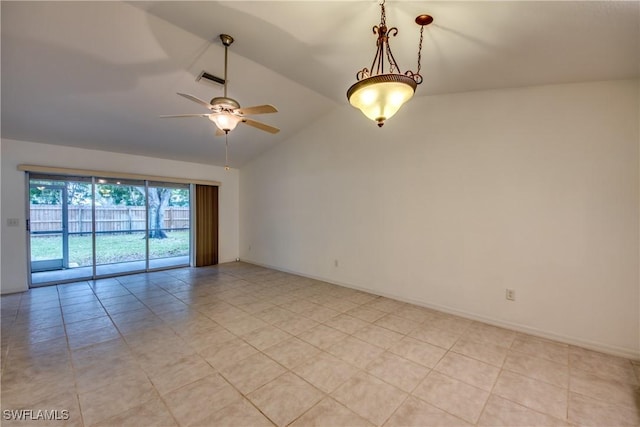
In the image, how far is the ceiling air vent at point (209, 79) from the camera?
3.19 m

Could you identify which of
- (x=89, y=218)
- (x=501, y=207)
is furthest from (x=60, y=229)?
(x=501, y=207)

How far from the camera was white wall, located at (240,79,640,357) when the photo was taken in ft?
8.38

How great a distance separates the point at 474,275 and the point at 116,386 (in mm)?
3876

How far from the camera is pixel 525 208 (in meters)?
2.96

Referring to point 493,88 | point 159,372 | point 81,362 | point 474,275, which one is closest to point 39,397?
point 81,362

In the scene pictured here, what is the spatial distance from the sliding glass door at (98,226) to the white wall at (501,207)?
394 centimetres

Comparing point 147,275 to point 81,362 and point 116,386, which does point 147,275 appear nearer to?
point 81,362

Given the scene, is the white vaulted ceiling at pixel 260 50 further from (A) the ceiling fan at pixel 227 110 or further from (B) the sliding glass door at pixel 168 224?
(B) the sliding glass door at pixel 168 224

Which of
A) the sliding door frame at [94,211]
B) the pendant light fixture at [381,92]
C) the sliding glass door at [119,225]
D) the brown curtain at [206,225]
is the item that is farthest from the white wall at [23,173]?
the pendant light fixture at [381,92]

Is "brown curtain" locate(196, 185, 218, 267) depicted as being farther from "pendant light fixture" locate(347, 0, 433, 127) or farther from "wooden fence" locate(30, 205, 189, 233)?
"pendant light fixture" locate(347, 0, 433, 127)

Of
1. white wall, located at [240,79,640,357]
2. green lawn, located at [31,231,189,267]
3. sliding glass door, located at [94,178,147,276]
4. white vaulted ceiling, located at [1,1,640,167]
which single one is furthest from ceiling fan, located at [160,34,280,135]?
green lawn, located at [31,231,189,267]

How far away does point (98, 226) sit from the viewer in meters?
5.19

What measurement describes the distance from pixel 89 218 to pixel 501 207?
23.1 feet

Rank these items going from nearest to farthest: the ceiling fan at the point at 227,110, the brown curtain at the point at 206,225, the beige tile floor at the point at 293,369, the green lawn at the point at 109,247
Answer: the beige tile floor at the point at 293,369
the ceiling fan at the point at 227,110
the green lawn at the point at 109,247
the brown curtain at the point at 206,225
